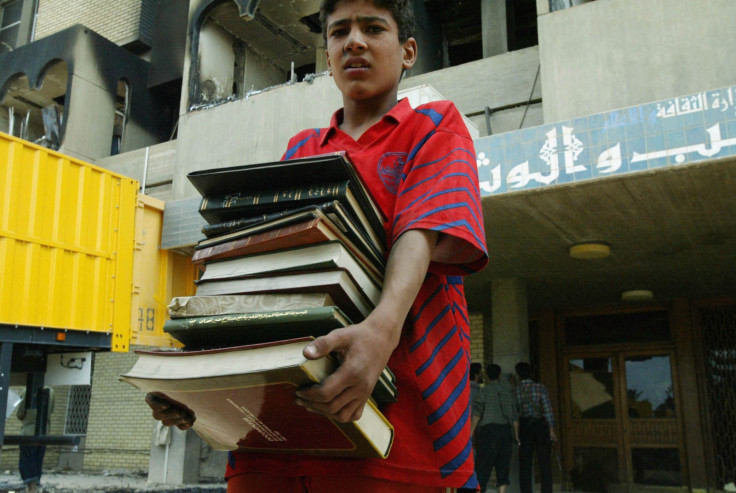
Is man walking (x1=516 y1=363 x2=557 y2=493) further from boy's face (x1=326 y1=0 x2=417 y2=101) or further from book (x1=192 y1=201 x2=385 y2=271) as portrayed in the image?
book (x1=192 y1=201 x2=385 y2=271)

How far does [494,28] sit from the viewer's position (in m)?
11.3

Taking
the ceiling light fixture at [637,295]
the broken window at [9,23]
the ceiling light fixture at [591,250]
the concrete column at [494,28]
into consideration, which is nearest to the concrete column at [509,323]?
the ceiling light fixture at [591,250]

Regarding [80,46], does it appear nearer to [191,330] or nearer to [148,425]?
[148,425]

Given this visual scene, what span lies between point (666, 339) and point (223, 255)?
11850mm

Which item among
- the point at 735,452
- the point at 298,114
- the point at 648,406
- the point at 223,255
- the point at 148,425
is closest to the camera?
the point at 223,255

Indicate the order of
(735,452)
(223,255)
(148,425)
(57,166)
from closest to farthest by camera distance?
1. (223,255)
2. (57,166)
3. (735,452)
4. (148,425)

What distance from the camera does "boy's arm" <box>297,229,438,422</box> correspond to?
100 cm

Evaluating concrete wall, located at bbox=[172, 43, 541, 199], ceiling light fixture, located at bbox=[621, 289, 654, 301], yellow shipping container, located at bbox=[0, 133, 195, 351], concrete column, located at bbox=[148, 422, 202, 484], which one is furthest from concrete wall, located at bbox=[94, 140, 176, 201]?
ceiling light fixture, located at bbox=[621, 289, 654, 301]

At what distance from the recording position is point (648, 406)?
11.6 metres

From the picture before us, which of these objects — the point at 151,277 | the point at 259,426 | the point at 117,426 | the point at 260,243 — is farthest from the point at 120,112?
the point at 259,426

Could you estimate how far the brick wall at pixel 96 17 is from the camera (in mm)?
16337

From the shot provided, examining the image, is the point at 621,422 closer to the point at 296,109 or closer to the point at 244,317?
the point at 296,109

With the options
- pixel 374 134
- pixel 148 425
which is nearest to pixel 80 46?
pixel 148 425

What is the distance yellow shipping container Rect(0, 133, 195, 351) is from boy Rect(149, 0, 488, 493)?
7356mm
